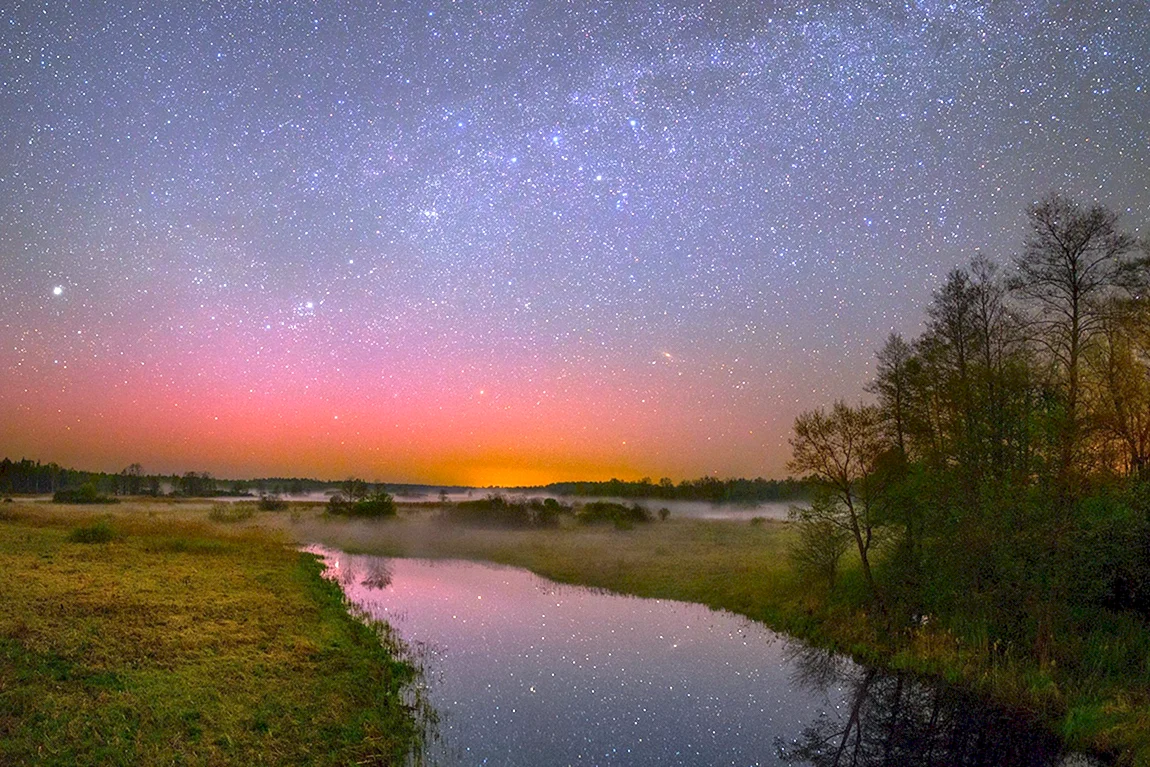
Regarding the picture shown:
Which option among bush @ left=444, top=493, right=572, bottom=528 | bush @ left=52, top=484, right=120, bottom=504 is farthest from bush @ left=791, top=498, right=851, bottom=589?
bush @ left=52, top=484, right=120, bottom=504

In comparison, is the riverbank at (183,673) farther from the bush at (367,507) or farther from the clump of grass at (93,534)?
the bush at (367,507)

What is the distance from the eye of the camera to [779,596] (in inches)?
1227

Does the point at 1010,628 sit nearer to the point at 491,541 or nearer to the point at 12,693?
the point at 12,693

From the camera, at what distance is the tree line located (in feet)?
62.7

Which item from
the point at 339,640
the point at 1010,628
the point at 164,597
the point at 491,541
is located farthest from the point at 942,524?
the point at 491,541

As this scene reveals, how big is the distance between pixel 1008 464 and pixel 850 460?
19.8 ft

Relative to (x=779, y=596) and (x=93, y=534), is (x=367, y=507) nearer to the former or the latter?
(x=93, y=534)

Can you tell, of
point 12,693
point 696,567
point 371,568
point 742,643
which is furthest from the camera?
point 371,568

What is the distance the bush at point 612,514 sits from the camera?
81.8 metres

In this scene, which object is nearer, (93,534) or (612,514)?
(93,534)

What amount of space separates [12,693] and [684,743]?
1360 cm

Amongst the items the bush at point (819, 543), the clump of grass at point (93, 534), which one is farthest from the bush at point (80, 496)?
the bush at point (819, 543)

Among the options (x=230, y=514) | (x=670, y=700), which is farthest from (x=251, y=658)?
(x=230, y=514)

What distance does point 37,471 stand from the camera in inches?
6654
